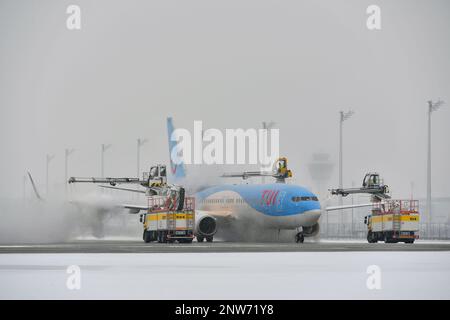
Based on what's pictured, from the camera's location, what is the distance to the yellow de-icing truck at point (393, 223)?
8900cm

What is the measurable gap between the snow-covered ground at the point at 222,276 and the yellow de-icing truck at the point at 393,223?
80.0 ft

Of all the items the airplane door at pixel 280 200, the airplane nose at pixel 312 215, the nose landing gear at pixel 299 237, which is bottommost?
the nose landing gear at pixel 299 237

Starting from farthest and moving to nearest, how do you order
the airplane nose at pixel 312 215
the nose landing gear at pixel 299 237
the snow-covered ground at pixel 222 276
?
1. the nose landing gear at pixel 299 237
2. the airplane nose at pixel 312 215
3. the snow-covered ground at pixel 222 276

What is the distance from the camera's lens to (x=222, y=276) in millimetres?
44844

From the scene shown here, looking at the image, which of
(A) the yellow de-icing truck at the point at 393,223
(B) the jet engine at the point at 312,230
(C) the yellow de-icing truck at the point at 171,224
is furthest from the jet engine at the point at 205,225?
(A) the yellow de-icing truck at the point at 393,223

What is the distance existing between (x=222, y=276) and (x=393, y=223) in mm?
47058

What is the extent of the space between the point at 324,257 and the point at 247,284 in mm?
22802

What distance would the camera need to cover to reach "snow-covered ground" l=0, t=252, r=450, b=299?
122 feet

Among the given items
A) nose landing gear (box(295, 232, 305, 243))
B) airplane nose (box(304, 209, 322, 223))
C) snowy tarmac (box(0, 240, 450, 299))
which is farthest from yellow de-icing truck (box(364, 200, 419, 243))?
snowy tarmac (box(0, 240, 450, 299))

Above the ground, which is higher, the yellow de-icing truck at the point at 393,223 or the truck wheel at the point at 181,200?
the truck wheel at the point at 181,200

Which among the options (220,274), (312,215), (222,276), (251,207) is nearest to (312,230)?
(312,215)

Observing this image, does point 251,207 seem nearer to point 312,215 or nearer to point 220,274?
point 312,215

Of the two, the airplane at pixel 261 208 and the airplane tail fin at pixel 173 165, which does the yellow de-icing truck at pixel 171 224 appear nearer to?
the airplane at pixel 261 208
